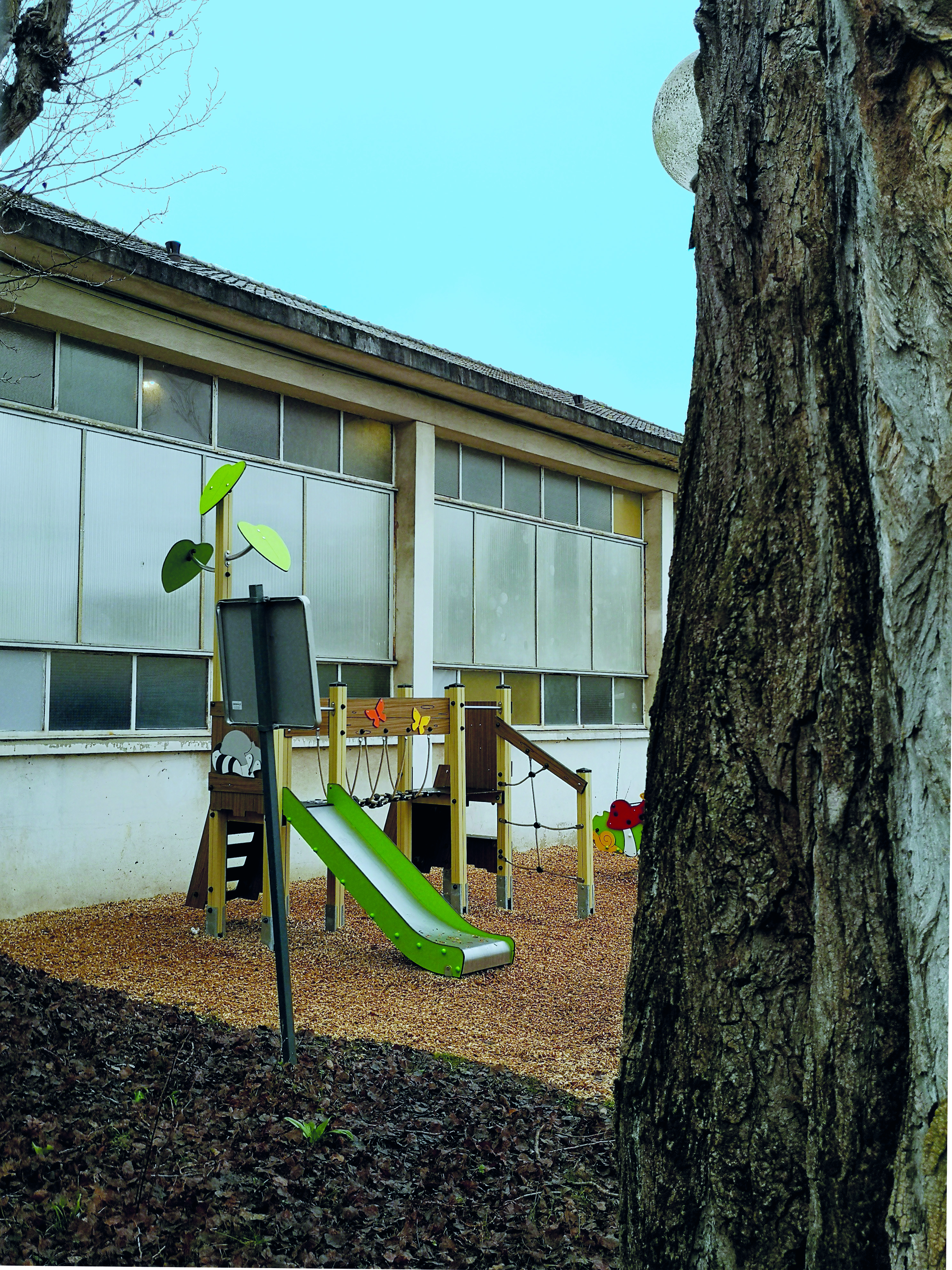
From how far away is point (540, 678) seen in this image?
12.7m

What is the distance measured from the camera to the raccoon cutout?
23.4ft

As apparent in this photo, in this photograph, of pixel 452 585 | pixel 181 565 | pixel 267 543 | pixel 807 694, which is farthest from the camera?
pixel 452 585

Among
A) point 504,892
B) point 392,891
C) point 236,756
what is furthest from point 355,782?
point 392,891

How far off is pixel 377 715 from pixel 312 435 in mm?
3905

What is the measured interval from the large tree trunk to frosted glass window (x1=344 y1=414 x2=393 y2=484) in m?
8.31

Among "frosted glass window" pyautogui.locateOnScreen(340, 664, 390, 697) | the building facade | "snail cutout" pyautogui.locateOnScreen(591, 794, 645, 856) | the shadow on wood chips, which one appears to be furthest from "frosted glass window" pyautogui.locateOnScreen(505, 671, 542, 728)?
the shadow on wood chips

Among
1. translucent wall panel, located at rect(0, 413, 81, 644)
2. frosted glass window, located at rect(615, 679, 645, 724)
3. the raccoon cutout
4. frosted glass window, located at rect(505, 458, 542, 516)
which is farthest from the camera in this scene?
frosted glass window, located at rect(615, 679, 645, 724)

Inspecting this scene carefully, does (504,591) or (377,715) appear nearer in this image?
(377,715)

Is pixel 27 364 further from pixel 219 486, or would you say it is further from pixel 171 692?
pixel 171 692

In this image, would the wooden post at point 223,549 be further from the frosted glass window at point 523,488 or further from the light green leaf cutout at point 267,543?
the frosted glass window at point 523,488

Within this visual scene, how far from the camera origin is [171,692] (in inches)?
352

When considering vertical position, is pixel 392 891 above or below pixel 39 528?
below

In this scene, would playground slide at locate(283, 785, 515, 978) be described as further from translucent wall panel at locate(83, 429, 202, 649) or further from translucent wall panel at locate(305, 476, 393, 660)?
translucent wall panel at locate(305, 476, 393, 660)

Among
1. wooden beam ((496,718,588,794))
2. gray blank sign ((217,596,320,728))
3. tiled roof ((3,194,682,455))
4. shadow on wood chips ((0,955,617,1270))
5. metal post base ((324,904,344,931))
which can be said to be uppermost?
tiled roof ((3,194,682,455))
